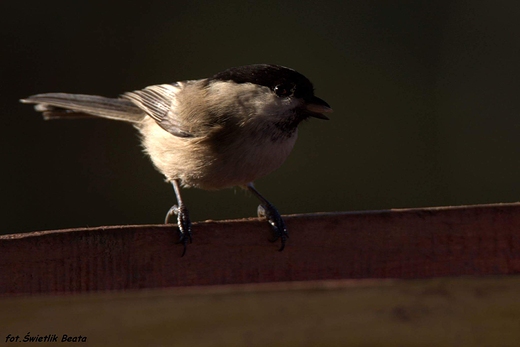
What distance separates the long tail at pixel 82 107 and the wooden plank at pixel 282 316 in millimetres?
1382

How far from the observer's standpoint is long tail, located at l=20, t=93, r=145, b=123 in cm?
288

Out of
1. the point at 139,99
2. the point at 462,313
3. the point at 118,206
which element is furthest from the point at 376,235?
the point at 118,206

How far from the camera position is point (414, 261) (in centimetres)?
192

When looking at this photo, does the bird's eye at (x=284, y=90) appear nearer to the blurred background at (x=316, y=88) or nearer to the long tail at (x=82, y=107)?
the long tail at (x=82, y=107)

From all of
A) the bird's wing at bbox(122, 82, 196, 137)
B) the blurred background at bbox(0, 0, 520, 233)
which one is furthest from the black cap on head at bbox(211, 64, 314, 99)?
the blurred background at bbox(0, 0, 520, 233)

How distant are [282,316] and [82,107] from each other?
1.62 m

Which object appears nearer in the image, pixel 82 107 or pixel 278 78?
pixel 278 78

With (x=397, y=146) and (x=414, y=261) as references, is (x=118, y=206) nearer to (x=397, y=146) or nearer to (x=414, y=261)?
(x=397, y=146)

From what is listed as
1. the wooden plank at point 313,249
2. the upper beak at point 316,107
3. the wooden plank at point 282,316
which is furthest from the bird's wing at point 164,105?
the wooden plank at point 282,316

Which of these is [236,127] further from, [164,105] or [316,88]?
[316,88]

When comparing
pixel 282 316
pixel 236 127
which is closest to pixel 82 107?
pixel 236 127

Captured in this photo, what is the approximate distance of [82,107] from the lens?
2.92 meters

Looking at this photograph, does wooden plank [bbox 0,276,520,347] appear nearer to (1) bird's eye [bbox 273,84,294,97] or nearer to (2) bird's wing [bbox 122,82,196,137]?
(1) bird's eye [bbox 273,84,294,97]

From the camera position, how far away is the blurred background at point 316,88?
163 inches
